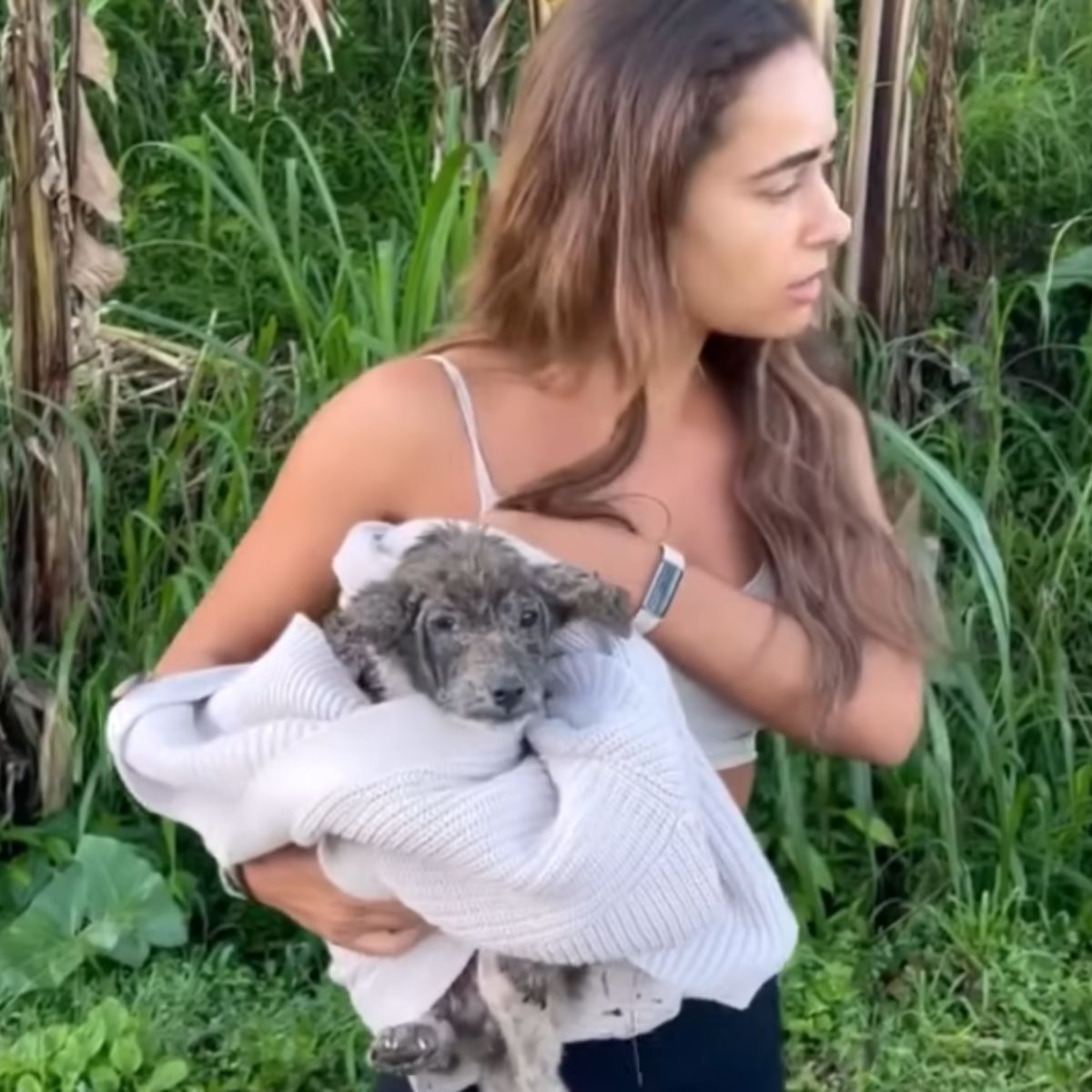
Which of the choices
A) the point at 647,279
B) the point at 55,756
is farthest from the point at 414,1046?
the point at 55,756

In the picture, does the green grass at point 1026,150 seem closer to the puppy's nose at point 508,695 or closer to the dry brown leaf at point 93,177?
the dry brown leaf at point 93,177

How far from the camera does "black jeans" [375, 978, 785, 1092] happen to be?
170 cm

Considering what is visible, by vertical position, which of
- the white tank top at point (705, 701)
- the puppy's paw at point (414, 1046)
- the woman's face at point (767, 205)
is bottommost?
the puppy's paw at point (414, 1046)

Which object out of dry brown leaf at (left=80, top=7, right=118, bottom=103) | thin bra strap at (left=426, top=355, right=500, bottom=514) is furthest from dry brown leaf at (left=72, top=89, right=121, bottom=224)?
thin bra strap at (left=426, top=355, right=500, bottom=514)

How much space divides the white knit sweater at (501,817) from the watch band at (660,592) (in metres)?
0.08

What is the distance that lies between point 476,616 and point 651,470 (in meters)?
0.43

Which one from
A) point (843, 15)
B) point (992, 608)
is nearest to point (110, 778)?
point (992, 608)

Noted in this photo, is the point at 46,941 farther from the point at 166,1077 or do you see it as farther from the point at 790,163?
the point at 790,163

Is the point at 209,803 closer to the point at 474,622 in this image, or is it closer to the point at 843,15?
the point at 474,622

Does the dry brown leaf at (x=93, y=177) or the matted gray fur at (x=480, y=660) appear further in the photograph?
the dry brown leaf at (x=93, y=177)

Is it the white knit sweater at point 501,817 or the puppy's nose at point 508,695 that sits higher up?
the puppy's nose at point 508,695

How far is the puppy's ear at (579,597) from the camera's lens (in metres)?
1.51

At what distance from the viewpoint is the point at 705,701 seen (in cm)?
181

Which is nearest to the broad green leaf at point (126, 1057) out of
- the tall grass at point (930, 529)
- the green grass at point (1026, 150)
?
the tall grass at point (930, 529)
